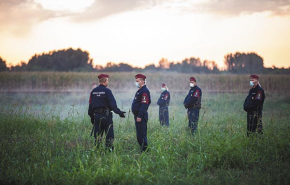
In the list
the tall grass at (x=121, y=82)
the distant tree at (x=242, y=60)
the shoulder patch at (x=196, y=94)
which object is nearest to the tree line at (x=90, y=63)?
the distant tree at (x=242, y=60)

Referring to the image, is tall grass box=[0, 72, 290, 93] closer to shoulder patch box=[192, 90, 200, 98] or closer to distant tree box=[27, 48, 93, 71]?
shoulder patch box=[192, 90, 200, 98]

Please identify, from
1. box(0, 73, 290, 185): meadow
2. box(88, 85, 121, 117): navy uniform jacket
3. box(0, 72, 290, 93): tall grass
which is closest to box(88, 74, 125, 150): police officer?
box(88, 85, 121, 117): navy uniform jacket

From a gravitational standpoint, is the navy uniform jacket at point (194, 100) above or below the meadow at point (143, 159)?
above

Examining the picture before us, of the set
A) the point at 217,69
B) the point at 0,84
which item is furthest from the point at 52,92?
the point at 217,69

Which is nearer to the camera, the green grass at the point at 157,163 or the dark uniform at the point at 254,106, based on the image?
the green grass at the point at 157,163

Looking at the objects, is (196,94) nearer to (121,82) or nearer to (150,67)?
(121,82)

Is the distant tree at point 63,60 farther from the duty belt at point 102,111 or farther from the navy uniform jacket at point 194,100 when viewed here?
the duty belt at point 102,111

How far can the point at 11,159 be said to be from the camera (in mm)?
6035

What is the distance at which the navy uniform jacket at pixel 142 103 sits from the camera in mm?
6883

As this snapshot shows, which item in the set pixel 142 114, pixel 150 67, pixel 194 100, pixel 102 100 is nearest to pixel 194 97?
pixel 194 100

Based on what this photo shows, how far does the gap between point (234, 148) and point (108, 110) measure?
10.9ft

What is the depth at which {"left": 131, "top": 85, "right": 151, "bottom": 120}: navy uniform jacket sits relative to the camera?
6.88 m

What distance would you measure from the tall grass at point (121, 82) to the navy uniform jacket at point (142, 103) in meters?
18.9

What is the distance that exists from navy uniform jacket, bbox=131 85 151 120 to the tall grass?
1888 cm
